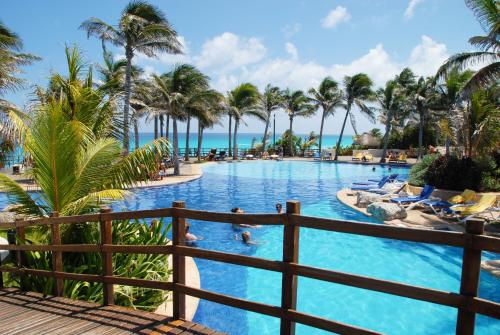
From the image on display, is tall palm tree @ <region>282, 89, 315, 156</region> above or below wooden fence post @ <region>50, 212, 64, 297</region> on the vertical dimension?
above

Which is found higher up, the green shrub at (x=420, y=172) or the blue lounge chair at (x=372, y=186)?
the green shrub at (x=420, y=172)

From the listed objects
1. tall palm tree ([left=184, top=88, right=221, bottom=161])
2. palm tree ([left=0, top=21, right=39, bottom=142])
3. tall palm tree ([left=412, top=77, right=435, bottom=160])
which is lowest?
palm tree ([left=0, top=21, right=39, bottom=142])

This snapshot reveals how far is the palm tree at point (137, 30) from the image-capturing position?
17.6 meters

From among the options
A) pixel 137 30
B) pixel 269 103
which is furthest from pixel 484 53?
pixel 269 103

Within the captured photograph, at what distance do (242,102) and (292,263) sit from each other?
34.1m

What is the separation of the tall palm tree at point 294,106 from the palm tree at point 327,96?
2020mm

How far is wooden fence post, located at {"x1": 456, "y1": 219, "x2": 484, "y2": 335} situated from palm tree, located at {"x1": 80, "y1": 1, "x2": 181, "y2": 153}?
17.1m

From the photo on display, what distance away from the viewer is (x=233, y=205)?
15.2 metres

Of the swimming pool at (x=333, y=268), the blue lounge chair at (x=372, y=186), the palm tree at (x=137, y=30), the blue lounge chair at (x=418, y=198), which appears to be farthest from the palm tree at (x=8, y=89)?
the blue lounge chair at (x=372, y=186)

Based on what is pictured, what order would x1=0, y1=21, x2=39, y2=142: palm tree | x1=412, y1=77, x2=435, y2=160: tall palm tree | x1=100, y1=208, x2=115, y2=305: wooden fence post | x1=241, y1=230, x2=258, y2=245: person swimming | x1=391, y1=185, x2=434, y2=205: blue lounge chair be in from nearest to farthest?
x1=100, y1=208, x2=115, y2=305: wooden fence post, x1=0, y1=21, x2=39, y2=142: palm tree, x1=241, y1=230, x2=258, y2=245: person swimming, x1=391, y1=185, x2=434, y2=205: blue lounge chair, x1=412, y1=77, x2=435, y2=160: tall palm tree

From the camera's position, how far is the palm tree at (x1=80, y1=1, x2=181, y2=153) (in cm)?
1758

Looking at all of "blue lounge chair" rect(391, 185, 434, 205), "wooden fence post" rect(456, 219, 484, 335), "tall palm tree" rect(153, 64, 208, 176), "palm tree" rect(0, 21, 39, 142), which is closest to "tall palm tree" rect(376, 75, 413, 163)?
"tall palm tree" rect(153, 64, 208, 176)

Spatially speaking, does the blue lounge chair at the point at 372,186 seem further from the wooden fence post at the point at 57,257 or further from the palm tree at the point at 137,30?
the wooden fence post at the point at 57,257

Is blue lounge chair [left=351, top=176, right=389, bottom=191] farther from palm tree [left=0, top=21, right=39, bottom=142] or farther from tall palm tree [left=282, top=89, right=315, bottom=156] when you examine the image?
tall palm tree [left=282, top=89, right=315, bottom=156]
